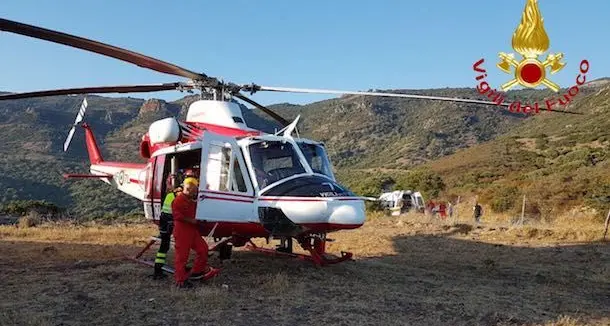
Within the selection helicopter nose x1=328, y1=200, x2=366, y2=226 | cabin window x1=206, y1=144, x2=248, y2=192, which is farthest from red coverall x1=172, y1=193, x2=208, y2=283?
helicopter nose x1=328, y1=200, x2=366, y2=226

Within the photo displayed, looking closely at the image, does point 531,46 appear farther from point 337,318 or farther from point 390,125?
point 390,125

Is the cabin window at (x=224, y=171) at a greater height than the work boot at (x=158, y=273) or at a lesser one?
greater

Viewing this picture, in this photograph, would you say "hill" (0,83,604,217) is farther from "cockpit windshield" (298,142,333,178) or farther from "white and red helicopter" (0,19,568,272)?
"cockpit windshield" (298,142,333,178)

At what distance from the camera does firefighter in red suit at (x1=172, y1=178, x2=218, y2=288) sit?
768 centimetres

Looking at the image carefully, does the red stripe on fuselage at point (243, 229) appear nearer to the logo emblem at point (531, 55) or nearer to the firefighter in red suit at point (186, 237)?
the firefighter in red suit at point (186, 237)

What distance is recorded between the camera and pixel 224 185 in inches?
352

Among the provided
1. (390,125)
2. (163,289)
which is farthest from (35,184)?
(390,125)

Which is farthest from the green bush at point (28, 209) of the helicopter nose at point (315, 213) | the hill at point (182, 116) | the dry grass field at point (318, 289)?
the helicopter nose at point (315, 213)

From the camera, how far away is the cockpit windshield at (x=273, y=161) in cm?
886

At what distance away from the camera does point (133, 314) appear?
6238mm

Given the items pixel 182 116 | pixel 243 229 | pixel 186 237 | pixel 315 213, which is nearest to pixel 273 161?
pixel 243 229

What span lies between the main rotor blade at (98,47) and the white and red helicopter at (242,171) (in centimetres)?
1

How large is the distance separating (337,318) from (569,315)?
309 cm

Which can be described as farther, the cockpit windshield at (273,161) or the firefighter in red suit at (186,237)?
the cockpit windshield at (273,161)
